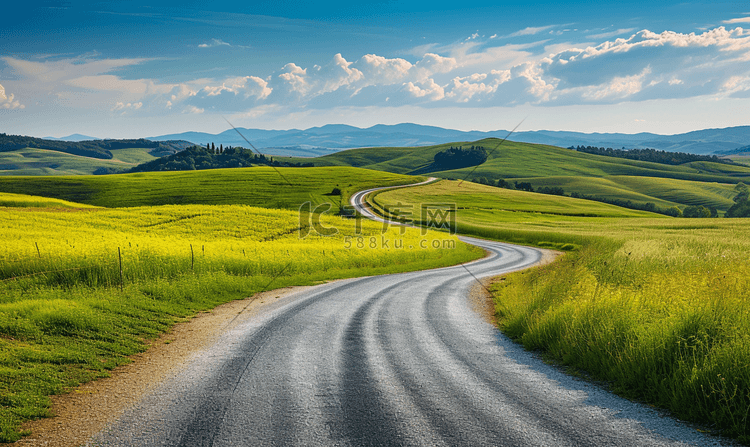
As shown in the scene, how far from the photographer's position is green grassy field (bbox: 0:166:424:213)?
81.4 m

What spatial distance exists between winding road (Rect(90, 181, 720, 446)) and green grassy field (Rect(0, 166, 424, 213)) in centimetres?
6126

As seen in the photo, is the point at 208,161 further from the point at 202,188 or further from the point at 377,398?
the point at 377,398

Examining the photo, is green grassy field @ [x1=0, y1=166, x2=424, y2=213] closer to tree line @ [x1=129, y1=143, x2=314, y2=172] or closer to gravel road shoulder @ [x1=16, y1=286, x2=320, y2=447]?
gravel road shoulder @ [x1=16, y1=286, x2=320, y2=447]

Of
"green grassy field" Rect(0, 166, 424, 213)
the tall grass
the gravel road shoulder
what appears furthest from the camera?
"green grassy field" Rect(0, 166, 424, 213)

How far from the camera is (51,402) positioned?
7.58m

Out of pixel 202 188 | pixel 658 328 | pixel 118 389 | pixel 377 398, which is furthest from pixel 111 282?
pixel 202 188

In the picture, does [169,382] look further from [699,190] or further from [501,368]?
[699,190]

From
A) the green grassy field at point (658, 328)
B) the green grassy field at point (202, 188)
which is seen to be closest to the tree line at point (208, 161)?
the green grassy field at point (202, 188)

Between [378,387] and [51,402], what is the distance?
237 inches

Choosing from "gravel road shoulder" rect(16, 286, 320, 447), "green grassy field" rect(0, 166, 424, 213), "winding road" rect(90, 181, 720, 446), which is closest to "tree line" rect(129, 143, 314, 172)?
"green grassy field" rect(0, 166, 424, 213)

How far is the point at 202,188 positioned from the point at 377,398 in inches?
3759

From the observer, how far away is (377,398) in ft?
25.2

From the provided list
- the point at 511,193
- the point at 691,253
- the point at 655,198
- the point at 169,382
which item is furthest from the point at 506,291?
the point at 655,198

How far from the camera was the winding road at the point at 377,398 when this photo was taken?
6375mm
